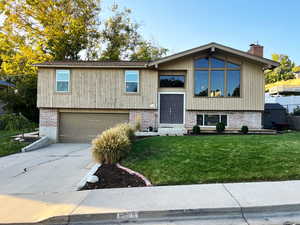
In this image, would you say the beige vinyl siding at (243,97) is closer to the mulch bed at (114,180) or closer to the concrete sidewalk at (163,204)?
the mulch bed at (114,180)

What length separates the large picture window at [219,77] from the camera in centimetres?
1121

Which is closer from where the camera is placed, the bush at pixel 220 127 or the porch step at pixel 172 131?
the porch step at pixel 172 131

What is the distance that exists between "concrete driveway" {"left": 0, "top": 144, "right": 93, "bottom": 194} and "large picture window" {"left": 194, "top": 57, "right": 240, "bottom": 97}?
8.38 m

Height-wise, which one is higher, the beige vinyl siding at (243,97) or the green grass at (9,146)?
the beige vinyl siding at (243,97)

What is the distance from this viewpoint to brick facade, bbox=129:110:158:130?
1145cm

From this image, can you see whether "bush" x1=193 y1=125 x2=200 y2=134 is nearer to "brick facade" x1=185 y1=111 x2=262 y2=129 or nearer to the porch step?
the porch step

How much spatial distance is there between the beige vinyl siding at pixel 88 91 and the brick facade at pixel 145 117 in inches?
30.3

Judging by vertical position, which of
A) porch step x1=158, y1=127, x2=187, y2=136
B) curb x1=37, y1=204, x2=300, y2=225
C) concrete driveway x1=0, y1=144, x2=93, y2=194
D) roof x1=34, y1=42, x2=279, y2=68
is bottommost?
concrete driveway x1=0, y1=144, x2=93, y2=194

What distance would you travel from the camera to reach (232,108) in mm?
11109

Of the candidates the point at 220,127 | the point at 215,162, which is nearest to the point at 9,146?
the point at 215,162

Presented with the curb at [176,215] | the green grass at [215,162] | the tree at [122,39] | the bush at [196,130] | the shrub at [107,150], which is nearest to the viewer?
the curb at [176,215]

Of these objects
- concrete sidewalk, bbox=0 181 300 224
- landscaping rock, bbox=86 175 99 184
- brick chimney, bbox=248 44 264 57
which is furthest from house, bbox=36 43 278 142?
concrete sidewalk, bbox=0 181 300 224

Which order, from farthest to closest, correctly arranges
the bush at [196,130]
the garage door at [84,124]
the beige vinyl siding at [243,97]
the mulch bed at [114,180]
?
the garage door at [84,124] < the beige vinyl siding at [243,97] < the bush at [196,130] < the mulch bed at [114,180]

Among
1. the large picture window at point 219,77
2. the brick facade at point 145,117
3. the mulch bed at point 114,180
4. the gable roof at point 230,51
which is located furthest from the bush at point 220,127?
the mulch bed at point 114,180
